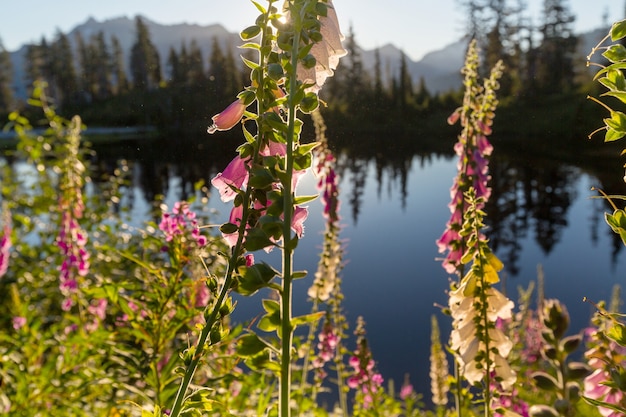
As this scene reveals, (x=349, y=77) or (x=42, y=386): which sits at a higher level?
(x=349, y=77)

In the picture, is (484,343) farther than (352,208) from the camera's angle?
No

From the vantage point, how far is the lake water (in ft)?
25.5

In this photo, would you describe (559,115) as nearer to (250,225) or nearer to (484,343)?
(484,343)

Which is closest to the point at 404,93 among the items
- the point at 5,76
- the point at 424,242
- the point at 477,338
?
the point at 424,242

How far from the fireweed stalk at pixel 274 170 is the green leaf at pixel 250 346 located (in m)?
0.01

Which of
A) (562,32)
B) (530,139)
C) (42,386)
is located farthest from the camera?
(562,32)

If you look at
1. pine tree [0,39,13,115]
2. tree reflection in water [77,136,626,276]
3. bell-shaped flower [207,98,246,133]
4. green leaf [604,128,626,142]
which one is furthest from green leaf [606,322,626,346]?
pine tree [0,39,13,115]

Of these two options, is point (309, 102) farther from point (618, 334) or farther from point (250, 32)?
point (618, 334)

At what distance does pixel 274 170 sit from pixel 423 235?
11676 mm

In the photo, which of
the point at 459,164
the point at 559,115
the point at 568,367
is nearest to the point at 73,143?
the point at 459,164

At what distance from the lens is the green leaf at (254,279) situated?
1.36 ft

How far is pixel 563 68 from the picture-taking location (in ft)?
46.7

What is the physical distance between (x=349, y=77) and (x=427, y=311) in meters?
6.25

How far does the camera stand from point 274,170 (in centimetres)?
41
